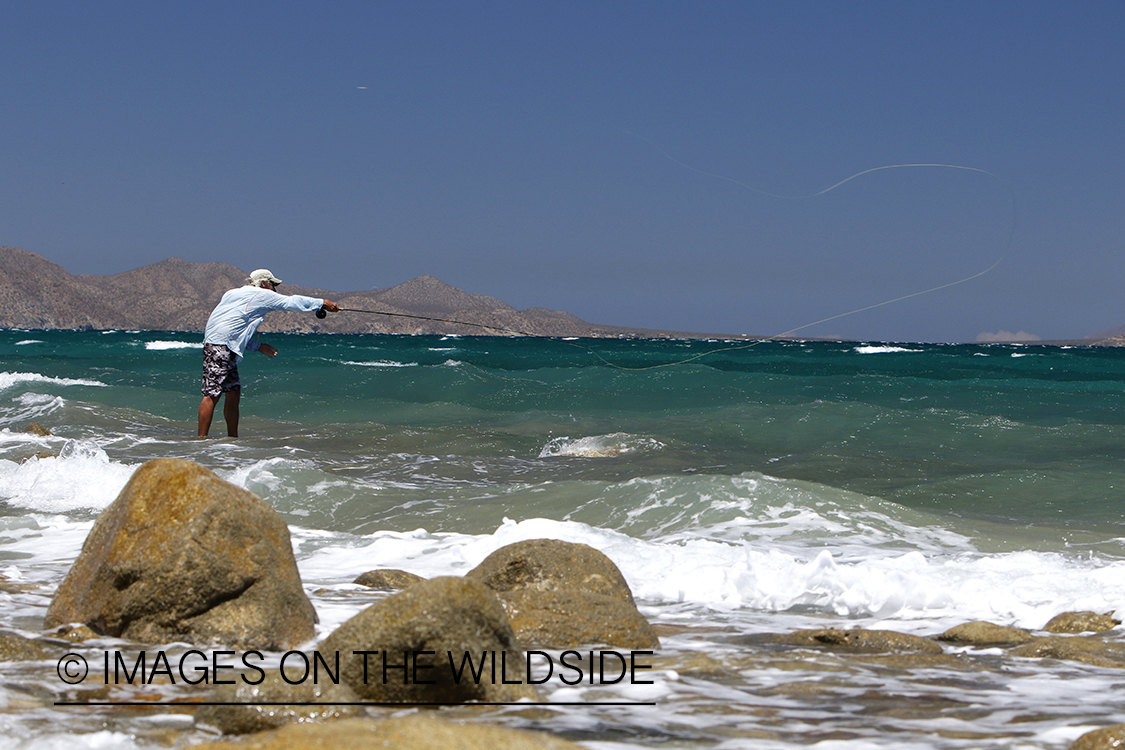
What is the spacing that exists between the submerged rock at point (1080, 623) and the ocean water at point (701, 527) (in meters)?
0.12

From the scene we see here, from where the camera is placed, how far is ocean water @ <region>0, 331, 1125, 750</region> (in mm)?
3057

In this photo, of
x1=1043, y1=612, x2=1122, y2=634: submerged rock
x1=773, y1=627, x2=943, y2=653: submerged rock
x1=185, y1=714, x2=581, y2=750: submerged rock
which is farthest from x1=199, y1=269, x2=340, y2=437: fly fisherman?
x1=185, y1=714, x2=581, y2=750: submerged rock

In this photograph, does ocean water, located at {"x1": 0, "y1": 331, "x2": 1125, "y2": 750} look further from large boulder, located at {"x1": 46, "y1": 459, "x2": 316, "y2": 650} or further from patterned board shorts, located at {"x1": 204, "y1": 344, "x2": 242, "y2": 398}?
patterned board shorts, located at {"x1": 204, "y1": 344, "x2": 242, "y2": 398}

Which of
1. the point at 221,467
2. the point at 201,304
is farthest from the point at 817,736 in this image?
the point at 201,304

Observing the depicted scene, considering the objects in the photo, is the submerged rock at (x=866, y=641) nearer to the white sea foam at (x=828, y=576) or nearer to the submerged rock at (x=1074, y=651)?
the submerged rock at (x=1074, y=651)

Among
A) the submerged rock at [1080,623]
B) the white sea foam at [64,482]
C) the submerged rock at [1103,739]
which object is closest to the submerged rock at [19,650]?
the submerged rock at [1103,739]

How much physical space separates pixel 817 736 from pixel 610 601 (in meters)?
1.24

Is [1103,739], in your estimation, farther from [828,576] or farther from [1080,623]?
[828,576]

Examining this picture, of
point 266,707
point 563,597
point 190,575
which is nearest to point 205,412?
point 190,575

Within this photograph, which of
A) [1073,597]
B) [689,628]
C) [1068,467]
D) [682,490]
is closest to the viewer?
[689,628]

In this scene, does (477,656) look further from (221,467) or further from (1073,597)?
(221,467)

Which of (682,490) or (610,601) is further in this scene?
(682,490)

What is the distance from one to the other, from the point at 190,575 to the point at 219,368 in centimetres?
629

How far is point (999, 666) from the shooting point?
3.77 m
